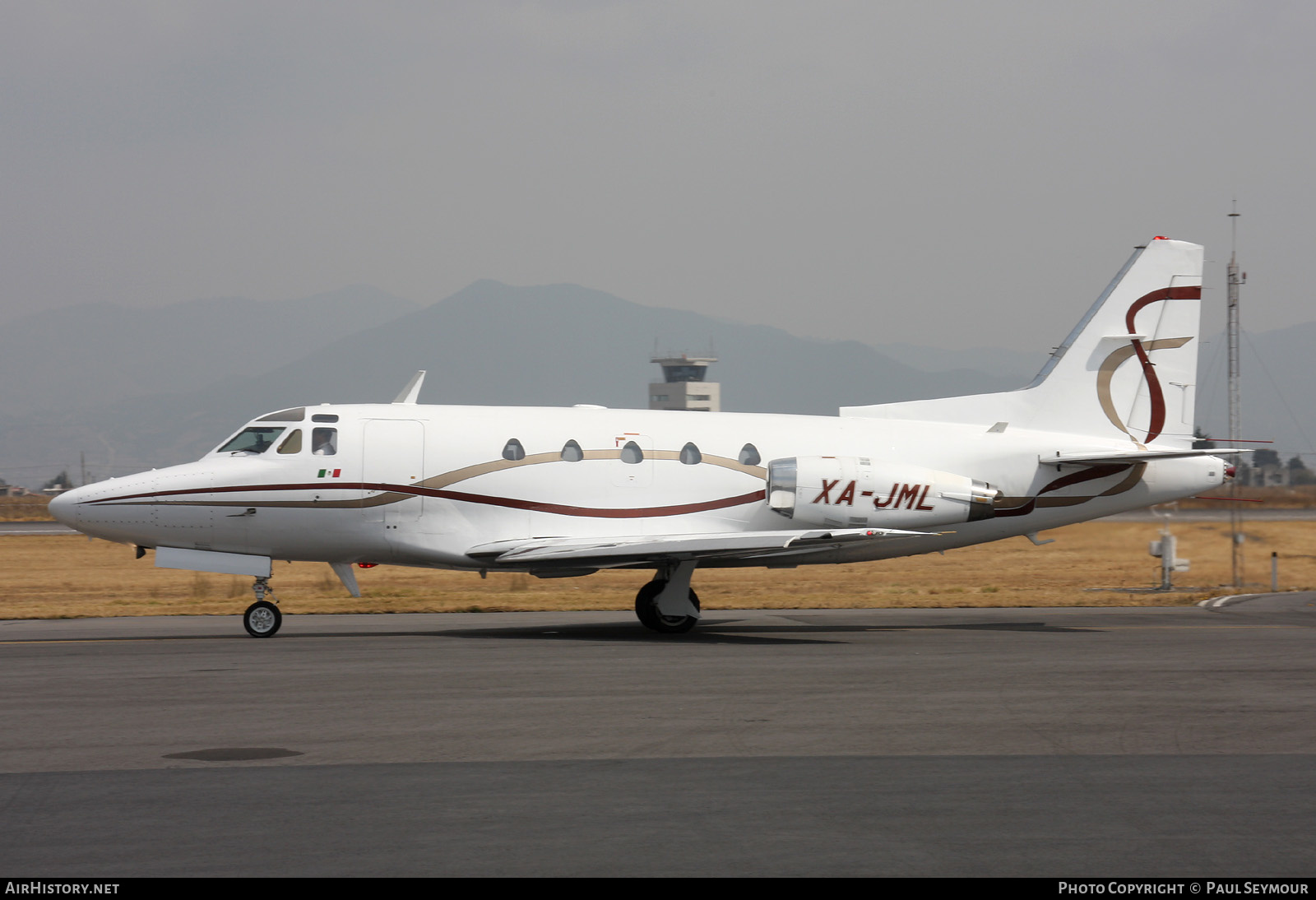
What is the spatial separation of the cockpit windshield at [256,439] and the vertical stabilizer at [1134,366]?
1067 cm

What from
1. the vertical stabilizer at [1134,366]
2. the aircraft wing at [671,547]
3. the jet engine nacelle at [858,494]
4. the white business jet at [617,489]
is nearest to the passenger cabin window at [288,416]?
the white business jet at [617,489]

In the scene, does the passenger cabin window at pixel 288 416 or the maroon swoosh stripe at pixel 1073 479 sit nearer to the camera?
the passenger cabin window at pixel 288 416

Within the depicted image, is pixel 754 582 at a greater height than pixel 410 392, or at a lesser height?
lesser

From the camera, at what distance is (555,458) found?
2108 centimetres

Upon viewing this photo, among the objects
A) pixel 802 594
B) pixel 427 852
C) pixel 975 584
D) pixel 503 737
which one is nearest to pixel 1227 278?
pixel 975 584

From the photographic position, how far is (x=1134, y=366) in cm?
2383

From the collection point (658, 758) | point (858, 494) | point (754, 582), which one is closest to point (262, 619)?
point (858, 494)

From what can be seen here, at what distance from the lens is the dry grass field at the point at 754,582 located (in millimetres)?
26812

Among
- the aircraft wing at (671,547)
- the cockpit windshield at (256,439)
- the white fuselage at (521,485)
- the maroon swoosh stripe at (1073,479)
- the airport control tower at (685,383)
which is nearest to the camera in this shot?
the aircraft wing at (671,547)

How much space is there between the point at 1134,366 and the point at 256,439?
52.8ft

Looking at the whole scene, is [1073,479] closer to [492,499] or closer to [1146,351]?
[1146,351]

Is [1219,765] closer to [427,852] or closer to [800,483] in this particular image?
[427,852]

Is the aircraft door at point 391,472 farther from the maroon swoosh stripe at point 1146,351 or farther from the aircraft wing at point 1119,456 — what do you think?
the maroon swoosh stripe at point 1146,351

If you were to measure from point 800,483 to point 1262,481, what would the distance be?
89850 mm
